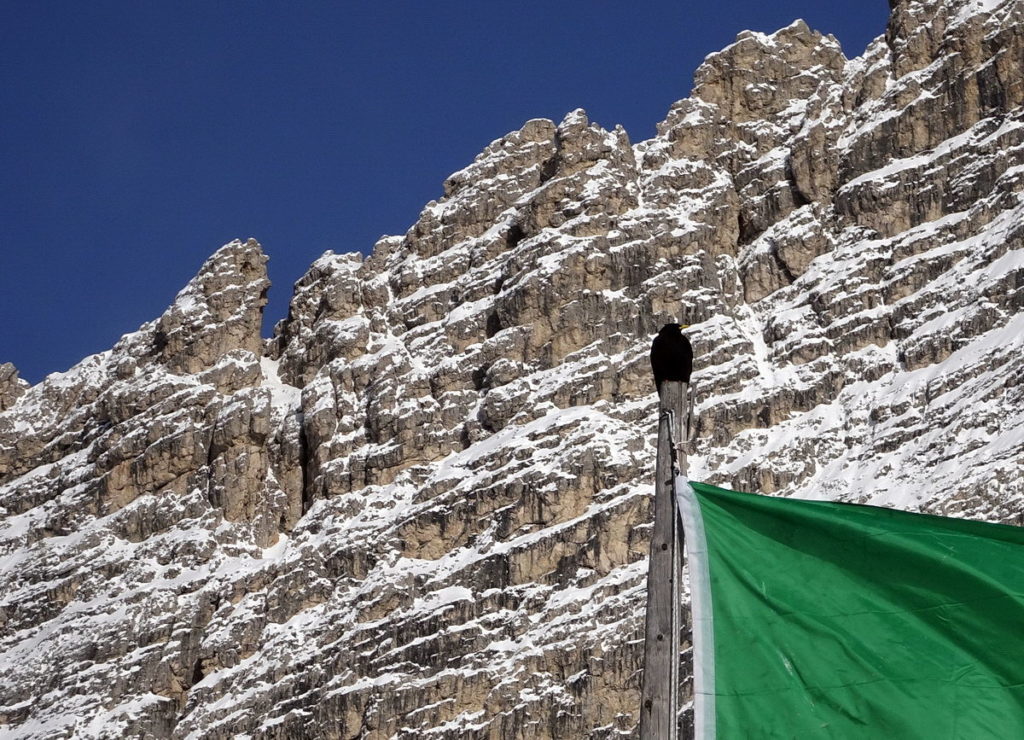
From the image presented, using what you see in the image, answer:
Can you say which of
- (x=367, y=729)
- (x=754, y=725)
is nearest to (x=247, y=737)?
(x=367, y=729)

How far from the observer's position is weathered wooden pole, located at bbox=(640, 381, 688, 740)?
9.12 meters

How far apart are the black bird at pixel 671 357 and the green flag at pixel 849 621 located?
579 millimetres

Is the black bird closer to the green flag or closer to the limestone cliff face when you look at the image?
the green flag

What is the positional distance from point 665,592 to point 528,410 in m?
99.9

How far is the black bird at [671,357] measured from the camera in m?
9.92

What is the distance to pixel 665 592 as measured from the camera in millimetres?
9375

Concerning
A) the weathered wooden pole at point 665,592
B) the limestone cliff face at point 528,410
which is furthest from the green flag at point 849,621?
the limestone cliff face at point 528,410

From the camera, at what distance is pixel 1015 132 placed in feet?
356

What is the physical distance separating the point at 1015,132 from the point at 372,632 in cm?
4574

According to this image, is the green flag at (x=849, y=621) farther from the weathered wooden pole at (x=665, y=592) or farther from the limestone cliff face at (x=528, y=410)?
the limestone cliff face at (x=528, y=410)

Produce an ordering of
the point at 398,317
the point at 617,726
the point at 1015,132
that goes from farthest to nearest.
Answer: the point at 398,317
the point at 1015,132
the point at 617,726

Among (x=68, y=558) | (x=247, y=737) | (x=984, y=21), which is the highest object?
(x=984, y=21)

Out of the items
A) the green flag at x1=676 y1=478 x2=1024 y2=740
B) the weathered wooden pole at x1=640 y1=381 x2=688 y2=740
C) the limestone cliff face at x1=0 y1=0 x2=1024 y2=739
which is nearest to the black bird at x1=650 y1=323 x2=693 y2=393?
the weathered wooden pole at x1=640 y1=381 x2=688 y2=740

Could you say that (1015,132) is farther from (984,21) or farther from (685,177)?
(685,177)
